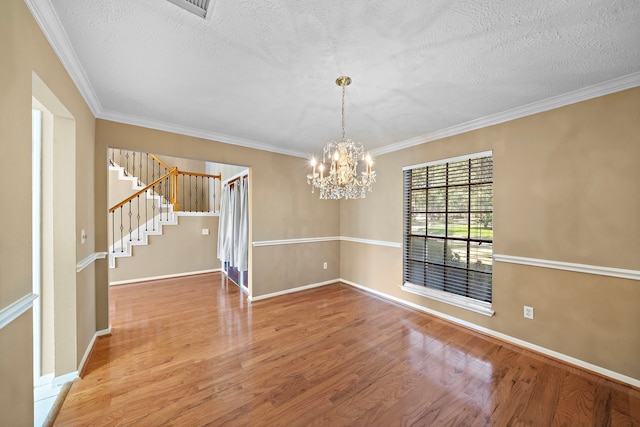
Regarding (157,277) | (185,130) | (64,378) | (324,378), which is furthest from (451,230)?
(157,277)

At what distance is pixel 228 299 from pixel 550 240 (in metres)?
4.24

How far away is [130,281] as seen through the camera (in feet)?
15.4

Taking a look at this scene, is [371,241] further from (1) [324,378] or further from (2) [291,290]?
(1) [324,378]

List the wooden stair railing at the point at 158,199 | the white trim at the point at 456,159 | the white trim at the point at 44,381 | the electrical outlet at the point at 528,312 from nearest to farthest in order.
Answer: the white trim at the point at 44,381
the electrical outlet at the point at 528,312
the white trim at the point at 456,159
the wooden stair railing at the point at 158,199

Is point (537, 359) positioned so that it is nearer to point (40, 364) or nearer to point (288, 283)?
point (288, 283)

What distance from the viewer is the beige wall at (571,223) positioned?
6.55 ft

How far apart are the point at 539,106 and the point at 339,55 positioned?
7.24 feet

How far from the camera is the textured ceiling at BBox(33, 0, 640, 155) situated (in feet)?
4.39

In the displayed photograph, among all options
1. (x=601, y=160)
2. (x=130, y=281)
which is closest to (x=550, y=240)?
(x=601, y=160)

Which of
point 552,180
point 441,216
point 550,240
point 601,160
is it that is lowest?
point 550,240

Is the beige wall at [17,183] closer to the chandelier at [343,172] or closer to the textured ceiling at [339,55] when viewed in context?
the textured ceiling at [339,55]

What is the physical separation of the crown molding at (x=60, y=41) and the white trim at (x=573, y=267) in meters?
4.11

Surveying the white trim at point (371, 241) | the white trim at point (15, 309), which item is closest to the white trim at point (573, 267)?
the white trim at point (371, 241)

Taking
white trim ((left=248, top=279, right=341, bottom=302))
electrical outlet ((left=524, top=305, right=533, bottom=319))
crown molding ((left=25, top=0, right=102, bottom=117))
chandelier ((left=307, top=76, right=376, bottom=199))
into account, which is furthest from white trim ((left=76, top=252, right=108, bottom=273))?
electrical outlet ((left=524, top=305, right=533, bottom=319))
